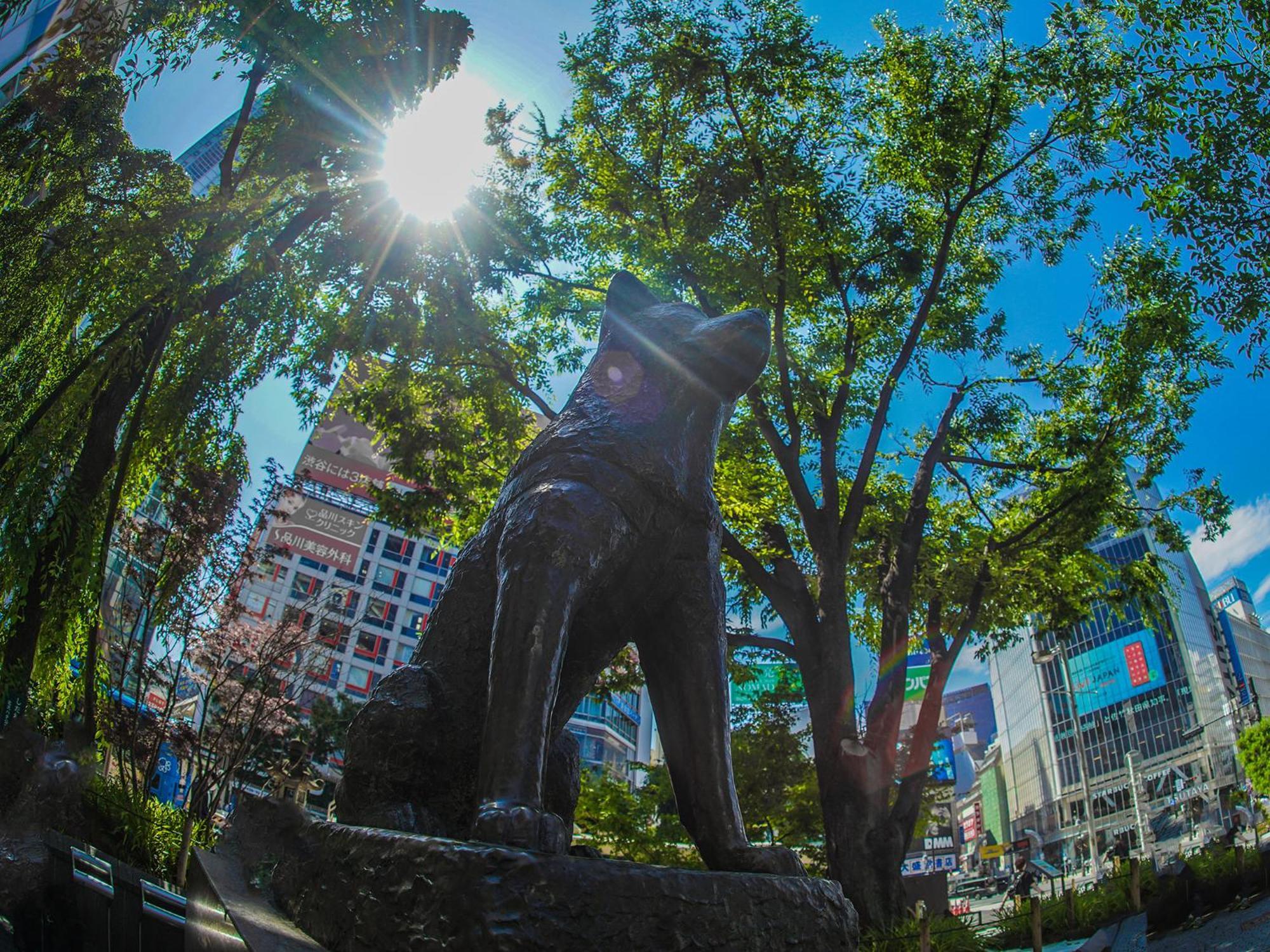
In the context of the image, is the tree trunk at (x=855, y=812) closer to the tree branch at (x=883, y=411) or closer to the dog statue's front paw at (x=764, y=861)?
the tree branch at (x=883, y=411)

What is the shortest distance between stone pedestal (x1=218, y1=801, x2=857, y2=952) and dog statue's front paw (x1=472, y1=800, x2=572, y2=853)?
14 centimetres

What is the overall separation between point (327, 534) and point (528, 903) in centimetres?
5848

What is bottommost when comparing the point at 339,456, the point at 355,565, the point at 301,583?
→ the point at 301,583

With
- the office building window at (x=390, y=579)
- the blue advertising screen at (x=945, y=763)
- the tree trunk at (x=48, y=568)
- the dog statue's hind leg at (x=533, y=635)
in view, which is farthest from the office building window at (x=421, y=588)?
the dog statue's hind leg at (x=533, y=635)

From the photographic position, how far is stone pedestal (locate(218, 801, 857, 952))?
49.4 inches

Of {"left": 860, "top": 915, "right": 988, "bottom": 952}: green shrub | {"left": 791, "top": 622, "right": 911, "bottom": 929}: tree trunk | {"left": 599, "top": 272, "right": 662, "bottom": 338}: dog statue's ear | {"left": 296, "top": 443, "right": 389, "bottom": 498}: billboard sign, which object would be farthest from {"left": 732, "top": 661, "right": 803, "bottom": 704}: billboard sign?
{"left": 296, "top": 443, "right": 389, "bottom": 498}: billboard sign

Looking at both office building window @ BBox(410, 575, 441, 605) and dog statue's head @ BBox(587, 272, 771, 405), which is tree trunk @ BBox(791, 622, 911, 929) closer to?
dog statue's head @ BBox(587, 272, 771, 405)

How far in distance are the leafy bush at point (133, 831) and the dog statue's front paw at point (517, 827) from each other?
18.5 ft

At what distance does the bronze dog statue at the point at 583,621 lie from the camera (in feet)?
5.70

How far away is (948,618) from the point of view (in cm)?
1136

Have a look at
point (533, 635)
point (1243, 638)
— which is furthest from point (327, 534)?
point (1243, 638)

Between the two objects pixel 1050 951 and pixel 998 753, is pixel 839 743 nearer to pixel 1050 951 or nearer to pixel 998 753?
pixel 1050 951

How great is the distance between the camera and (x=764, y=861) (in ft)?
5.78

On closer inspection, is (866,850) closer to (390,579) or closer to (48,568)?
(48,568)
